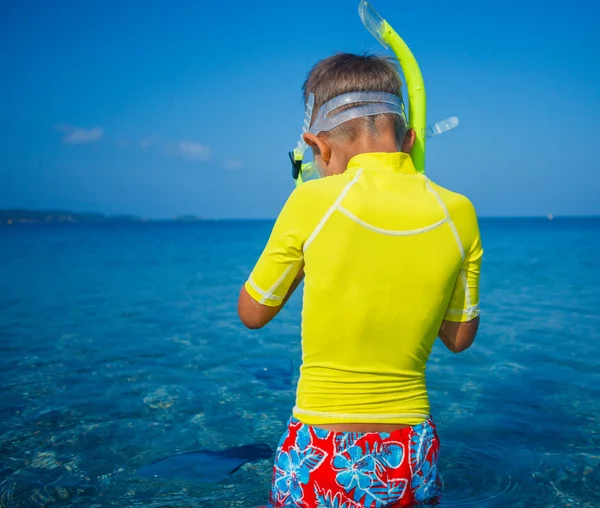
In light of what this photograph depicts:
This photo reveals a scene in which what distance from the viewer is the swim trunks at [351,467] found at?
158 centimetres

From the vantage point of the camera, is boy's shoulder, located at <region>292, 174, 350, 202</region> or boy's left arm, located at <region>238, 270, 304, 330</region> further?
boy's left arm, located at <region>238, 270, 304, 330</region>

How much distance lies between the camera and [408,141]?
70.1 inches

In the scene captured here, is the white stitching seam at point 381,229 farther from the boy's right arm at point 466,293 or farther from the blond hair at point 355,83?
the blond hair at point 355,83

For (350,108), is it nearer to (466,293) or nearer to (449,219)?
(449,219)

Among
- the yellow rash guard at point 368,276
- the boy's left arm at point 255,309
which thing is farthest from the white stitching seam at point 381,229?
the boy's left arm at point 255,309

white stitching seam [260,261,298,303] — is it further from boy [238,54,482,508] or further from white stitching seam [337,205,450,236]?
white stitching seam [337,205,450,236]

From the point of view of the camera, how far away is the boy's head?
1.67 meters

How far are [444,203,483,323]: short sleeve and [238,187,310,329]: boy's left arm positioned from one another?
0.47m

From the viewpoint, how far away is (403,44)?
1.89 m

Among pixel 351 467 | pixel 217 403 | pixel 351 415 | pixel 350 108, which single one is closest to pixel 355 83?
pixel 350 108

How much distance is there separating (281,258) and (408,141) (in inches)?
22.0

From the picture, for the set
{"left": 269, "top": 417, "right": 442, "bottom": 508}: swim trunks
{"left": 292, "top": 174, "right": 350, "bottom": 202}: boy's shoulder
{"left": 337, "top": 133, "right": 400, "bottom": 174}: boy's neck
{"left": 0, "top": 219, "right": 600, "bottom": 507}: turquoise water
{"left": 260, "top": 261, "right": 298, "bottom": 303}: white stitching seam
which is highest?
{"left": 337, "top": 133, "right": 400, "bottom": 174}: boy's neck

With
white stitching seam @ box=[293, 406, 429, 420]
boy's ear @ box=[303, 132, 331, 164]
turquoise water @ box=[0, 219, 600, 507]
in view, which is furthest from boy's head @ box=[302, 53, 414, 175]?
turquoise water @ box=[0, 219, 600, 507]

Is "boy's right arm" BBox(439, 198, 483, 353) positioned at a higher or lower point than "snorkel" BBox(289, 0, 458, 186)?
lower
